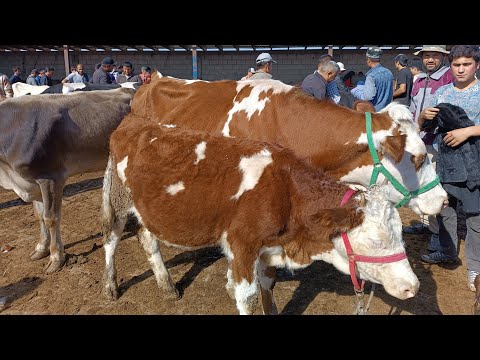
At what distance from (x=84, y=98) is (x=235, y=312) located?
154 inches

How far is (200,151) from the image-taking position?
303 centimetres

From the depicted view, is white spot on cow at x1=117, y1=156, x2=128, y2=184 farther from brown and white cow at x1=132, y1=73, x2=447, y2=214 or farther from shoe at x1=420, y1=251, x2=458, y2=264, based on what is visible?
shoe at x1=420, y1=251, x2=458, y2=264

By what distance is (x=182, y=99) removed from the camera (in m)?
5.17

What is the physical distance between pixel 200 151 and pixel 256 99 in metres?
1.38

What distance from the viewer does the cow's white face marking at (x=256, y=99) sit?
401cm

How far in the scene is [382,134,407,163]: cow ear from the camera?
10.8ft

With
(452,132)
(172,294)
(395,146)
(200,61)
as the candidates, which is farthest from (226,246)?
(200,61)

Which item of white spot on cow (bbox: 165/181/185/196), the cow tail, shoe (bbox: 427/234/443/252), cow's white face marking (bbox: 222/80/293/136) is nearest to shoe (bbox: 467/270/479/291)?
shoe (bbox: 427/234/443/252)

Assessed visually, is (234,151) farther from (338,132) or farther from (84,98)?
(84,98)

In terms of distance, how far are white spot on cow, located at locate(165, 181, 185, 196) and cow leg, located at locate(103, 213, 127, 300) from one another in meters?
0.91

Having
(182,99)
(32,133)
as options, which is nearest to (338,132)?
(182,99)

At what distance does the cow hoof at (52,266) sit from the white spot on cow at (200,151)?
2472mm

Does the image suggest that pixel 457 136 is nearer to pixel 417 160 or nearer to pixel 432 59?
pixel 417 160

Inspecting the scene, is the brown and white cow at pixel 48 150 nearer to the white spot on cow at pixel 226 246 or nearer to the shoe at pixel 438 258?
the white spot on cow at pixel 226 246
